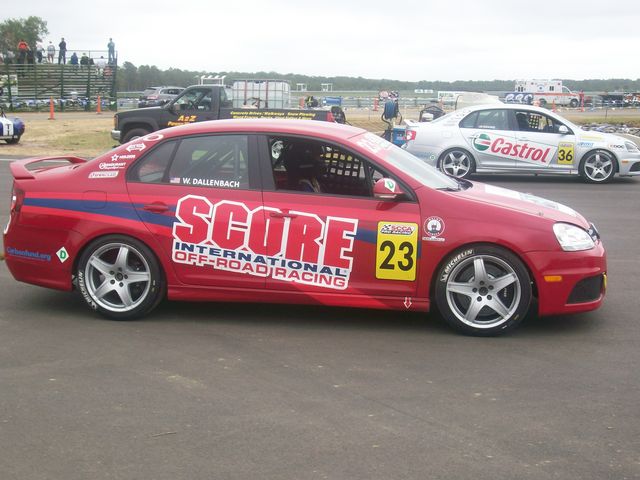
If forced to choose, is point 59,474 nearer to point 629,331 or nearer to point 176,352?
point 176,352

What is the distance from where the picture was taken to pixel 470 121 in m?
16.9

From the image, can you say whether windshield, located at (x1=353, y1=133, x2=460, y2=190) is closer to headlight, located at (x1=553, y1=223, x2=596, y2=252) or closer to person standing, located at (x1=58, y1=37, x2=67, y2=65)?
headlight, located at (x1=553, y1=223, x2=596, y2=252)

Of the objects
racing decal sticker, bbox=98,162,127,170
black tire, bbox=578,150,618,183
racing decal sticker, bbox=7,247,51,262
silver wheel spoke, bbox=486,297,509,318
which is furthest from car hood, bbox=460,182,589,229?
black tire, bbox=578,150,618,183

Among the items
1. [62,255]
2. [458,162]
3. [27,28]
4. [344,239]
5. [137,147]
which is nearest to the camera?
[344,239]

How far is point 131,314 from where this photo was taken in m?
6.64

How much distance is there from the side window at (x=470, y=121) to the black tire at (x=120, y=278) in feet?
37.4

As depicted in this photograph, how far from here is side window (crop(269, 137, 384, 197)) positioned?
658 centimetres

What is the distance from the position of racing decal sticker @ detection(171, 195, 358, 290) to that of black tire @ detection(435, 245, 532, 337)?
0.74 metres

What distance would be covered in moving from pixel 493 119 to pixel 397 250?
1121 centimetres

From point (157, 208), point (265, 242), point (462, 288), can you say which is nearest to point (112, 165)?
point (157, 208)

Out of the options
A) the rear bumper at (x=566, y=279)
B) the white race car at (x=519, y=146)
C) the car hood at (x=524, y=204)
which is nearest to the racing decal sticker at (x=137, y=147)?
the car hood at (x=524, y=204)

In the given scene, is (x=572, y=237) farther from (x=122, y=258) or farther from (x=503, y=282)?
(x=122, y=258)

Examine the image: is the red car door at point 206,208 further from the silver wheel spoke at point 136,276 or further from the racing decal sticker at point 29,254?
the racing decal sticker at point 29,254

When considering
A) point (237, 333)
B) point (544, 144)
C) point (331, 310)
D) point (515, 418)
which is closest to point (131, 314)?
point (237, 333)
